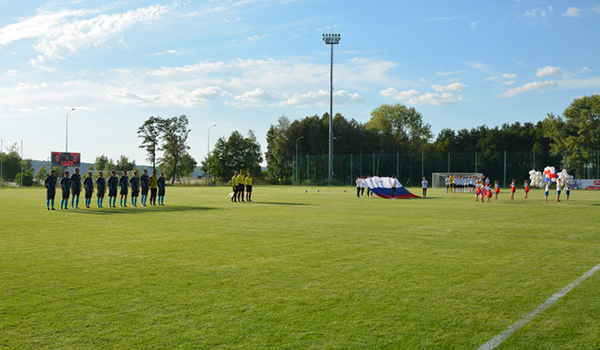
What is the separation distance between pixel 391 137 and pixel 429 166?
122 ft

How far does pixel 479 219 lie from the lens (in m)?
16.9

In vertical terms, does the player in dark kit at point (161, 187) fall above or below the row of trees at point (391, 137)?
below

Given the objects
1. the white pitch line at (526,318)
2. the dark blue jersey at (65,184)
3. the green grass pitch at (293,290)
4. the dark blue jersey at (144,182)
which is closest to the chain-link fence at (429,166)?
the dark blue jersey at (144,182)

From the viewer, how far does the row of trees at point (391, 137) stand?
82875mm

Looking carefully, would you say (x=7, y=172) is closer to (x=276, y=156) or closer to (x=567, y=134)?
(x=276, y=156)

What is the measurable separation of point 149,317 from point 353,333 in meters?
2.14

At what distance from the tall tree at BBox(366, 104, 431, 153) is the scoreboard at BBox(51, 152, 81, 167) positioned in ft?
185

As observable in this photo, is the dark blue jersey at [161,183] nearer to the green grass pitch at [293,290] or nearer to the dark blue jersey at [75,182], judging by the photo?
the dark blue jersey at [75,182]

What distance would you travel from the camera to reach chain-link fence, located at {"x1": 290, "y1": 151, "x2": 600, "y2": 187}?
5522 cm

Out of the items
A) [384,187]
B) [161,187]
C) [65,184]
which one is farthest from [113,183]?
[384,187]

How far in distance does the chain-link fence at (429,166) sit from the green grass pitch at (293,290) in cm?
4750

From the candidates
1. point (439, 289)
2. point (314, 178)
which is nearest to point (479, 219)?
point (439, 289)

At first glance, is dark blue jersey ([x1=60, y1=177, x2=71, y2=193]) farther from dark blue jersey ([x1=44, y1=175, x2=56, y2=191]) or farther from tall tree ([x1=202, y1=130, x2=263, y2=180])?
tall tree ([x1=202, y1=130, x2=263, y2=180])

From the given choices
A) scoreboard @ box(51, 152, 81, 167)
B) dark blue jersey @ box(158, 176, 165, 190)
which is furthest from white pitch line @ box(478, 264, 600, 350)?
scoreboard @ box(51, 152, 81, 167)
